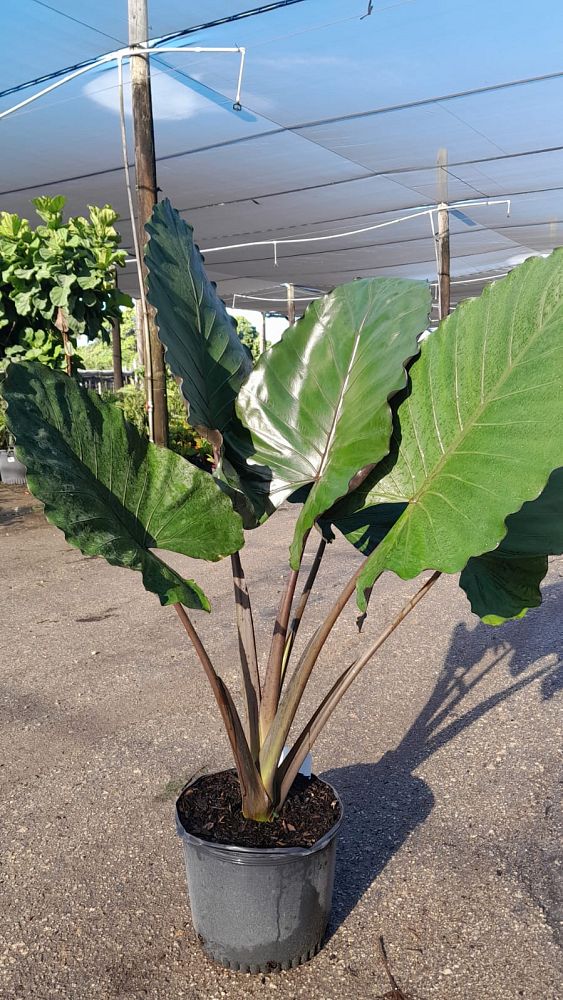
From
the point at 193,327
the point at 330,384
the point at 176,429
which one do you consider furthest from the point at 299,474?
the point at 176,429

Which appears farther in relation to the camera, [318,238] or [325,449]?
[318,238]

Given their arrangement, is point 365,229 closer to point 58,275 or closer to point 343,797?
point 58,275

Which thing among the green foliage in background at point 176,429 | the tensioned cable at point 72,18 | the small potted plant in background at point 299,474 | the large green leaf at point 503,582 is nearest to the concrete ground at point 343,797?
the small potted plant in background at point 299,474

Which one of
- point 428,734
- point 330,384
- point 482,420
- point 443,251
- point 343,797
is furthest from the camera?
point 443,251

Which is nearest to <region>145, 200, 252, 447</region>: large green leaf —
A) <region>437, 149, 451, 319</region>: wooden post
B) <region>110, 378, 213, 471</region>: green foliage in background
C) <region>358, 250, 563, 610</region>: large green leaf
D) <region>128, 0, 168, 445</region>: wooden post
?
<region>358, 250, 563, 610</region>: large green leaf

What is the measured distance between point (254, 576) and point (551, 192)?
24.5ft

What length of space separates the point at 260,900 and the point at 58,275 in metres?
6.61

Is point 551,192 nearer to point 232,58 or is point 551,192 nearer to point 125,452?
point 232,58

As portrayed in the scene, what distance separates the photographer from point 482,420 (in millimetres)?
1464

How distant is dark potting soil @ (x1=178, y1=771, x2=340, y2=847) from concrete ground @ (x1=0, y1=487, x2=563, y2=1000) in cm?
31

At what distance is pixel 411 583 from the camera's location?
5.18 meters

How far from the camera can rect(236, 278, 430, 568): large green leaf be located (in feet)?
5.13

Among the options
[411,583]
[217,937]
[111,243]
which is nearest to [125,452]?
[217,937]

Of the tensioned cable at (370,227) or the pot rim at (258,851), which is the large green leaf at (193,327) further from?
the tensioned cable at (370,227)
